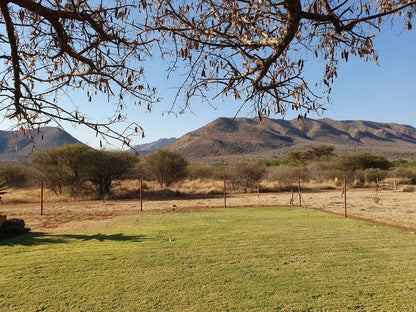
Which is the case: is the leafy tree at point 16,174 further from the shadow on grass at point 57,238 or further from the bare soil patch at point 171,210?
the shadow on grass at point 57,238

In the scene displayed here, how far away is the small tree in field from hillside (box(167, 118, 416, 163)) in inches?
1335

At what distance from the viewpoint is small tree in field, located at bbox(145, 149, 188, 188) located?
1000 inches

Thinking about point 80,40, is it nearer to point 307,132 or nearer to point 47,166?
point 47,166

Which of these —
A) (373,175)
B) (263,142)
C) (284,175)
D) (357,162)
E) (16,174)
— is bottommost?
(373,175)

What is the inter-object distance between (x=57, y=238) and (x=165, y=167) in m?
18.4

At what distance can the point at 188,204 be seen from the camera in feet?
53.6

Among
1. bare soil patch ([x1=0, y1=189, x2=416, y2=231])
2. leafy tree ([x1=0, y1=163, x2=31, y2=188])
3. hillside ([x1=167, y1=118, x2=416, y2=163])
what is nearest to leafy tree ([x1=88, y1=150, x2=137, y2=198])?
bare soil patch ([x1=0, y1=189, x2=416, y2=231])

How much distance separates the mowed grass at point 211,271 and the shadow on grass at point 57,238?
0.9 inches

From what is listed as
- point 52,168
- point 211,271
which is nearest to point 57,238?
point 211,271

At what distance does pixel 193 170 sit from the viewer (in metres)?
32.6

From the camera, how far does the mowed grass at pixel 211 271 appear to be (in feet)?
11.2

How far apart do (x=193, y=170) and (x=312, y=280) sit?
28.7m

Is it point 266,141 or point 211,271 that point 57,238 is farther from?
point 266,141

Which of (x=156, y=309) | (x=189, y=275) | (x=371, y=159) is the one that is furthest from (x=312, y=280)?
(x=371, y=159)
